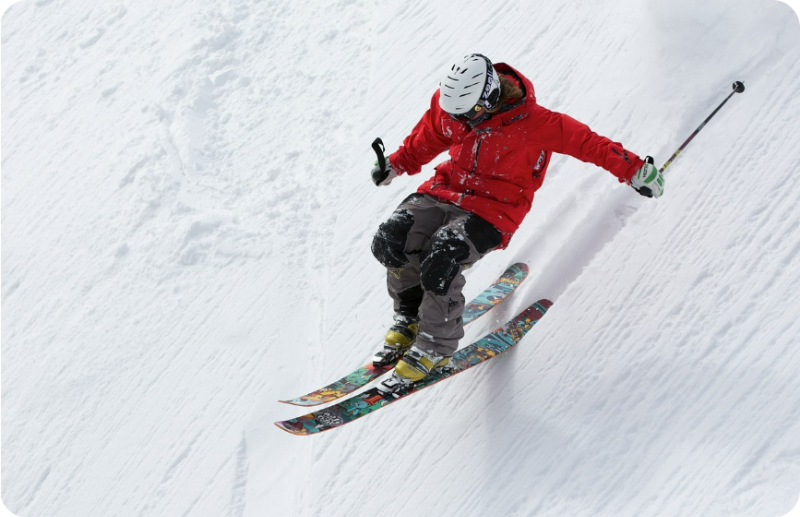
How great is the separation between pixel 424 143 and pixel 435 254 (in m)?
0.89

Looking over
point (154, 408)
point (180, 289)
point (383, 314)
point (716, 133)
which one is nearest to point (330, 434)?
point (383, 314)

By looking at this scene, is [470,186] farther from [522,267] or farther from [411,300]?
[522,267]

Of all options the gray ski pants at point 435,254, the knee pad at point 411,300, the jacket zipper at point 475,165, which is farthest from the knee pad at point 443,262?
the knee pad at point 411,300

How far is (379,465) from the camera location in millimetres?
5004

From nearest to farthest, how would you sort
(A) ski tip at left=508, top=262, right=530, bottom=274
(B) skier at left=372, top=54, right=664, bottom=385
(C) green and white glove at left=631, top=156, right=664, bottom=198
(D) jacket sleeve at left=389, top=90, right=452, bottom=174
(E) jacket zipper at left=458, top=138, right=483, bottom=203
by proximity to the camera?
1. (C) green and white glove at left=631, top=156, right=664, bottom=198
2. (B) skier at left=372, top=54, right=664, bottom=385
3. (E) jacket zipper at left=458, top=138, right=483, bottom=203
4. (D) jacket sleeve at left=389, top=90, right=452, bottom=174
5. (A) ski tip at left=508, top=262, right=530, bottom=274

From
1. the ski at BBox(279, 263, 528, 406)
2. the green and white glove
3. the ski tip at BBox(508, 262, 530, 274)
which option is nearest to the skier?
the green and white glove

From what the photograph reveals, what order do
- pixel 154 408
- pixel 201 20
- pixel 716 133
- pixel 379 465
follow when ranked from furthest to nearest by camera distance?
pixel 201 20 < pixel 154 408 < pixel 716 133 < pixel 379 465

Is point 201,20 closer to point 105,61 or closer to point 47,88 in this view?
point 105,61

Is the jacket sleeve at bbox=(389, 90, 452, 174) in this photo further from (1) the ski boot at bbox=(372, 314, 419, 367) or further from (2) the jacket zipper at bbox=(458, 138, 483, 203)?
(1) the ski boot at bbox=(372, 314, 419, 367)

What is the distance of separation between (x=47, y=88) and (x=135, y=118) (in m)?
2.47

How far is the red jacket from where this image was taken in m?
4.22

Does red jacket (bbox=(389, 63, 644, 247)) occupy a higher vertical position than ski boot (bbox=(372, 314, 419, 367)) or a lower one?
higher

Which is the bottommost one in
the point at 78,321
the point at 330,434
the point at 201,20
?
the point at 78,321

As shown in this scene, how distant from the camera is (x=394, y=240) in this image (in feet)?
14.4
